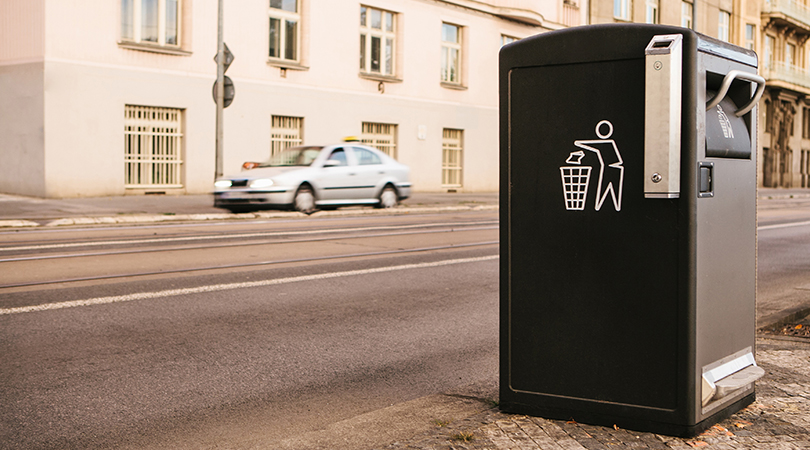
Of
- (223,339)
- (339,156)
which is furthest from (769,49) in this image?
(223,339)

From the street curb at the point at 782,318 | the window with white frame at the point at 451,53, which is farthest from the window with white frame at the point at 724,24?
the street curb at the point at 782,318

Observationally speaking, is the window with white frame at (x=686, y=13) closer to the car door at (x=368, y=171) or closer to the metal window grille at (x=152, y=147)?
the car door at (x=368, y=171)

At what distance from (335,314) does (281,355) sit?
1321 millimetres

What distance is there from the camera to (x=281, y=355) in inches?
198

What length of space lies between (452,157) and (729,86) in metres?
27.4

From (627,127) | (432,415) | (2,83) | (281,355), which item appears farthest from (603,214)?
(2,83)

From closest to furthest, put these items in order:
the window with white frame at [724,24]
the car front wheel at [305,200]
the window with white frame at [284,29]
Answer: the car front wheel at [305,200] < the window with white frame at [284,29] < the window with white frame at [724,24]

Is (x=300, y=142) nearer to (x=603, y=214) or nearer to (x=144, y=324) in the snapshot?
(x=144, y=324)

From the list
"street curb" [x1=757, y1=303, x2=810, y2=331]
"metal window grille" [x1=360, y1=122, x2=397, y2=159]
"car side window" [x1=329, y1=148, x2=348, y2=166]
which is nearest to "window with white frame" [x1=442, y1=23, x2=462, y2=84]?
"metal window grille" [x1=360, y1=122, x2=397, y2=159]

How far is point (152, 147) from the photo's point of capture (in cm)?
2131

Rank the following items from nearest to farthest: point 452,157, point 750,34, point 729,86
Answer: point 729,86, point 452,157, point 750,34

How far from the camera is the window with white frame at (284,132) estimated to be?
79.0 ft

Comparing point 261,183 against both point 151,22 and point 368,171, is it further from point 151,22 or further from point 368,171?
point 151,22

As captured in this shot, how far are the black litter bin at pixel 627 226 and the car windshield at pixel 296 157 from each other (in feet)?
46.5
